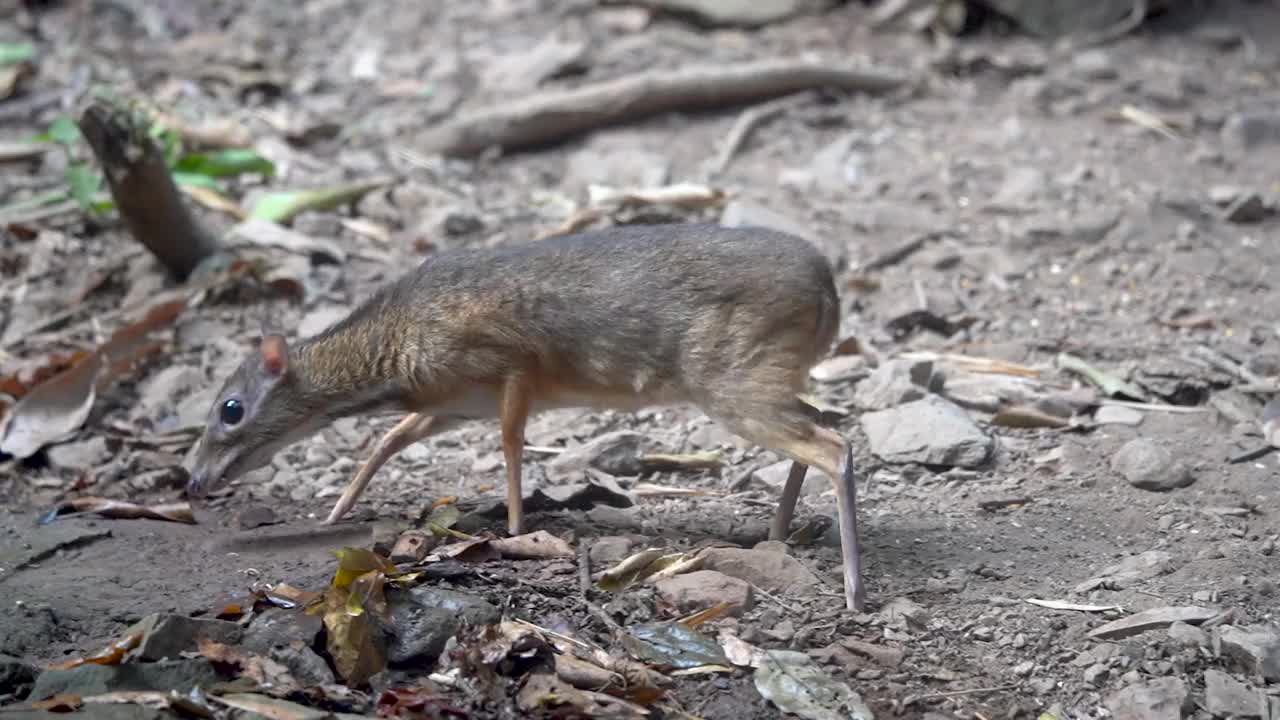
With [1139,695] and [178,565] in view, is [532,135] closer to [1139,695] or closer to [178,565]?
[178,565]

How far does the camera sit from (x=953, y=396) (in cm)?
683

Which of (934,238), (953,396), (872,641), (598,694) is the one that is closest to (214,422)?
(598,694)

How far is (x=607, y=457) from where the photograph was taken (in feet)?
21.2

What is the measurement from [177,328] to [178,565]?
275cm

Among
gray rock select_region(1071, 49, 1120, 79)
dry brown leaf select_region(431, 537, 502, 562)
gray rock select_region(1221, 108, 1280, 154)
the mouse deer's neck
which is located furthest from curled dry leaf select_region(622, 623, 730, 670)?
gray rock select_region(1071, 49, 1120, 79)

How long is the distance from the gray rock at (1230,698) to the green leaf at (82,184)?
6.64 m

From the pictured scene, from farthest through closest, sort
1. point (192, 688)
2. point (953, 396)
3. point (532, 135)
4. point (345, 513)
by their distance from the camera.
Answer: point (532, 135) → point (953, 396) → point (345, 513) → point (192, 688)

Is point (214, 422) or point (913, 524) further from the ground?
point (214, 422)

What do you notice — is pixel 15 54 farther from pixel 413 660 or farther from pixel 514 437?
pixel 413 660

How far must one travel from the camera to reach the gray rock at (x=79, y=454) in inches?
268

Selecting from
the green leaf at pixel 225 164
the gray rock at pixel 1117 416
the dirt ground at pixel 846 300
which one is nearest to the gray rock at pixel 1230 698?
the dirt ground at pixel 846 300

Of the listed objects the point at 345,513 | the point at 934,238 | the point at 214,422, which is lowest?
the point at 934,238

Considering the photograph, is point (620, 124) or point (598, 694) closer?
point (598, 694)

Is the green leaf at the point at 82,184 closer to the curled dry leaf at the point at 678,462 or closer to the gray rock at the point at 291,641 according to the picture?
the curled dry leaf at the point at 678,462
